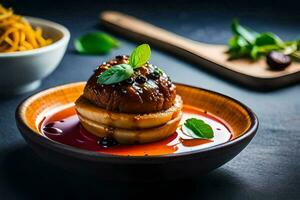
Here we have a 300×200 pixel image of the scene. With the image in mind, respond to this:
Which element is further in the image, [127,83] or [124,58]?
[124,58]

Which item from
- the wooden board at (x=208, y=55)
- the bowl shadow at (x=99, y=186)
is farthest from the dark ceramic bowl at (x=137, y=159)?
the wooden board at (x=208, y=55)

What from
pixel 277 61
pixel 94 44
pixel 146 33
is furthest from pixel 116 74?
pixel 146 33

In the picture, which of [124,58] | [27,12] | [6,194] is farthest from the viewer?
[27,12]

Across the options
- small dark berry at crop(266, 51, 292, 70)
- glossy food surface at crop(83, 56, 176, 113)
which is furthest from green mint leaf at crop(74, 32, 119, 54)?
glossy food surface at crop(83, 56, 176, 113)

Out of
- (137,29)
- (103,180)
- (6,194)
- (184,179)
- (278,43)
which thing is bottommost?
(6,194)

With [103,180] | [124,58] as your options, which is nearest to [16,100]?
[124,58]

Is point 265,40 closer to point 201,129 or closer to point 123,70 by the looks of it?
point 201,129

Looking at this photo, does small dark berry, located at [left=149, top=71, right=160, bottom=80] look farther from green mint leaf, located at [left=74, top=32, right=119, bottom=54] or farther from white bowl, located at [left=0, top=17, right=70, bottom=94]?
green mint leaf, located at [left=74, top=32, right=119, bottom=54]

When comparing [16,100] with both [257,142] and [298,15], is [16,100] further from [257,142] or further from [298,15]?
[298,15]

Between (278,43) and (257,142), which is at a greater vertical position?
(278,43)
